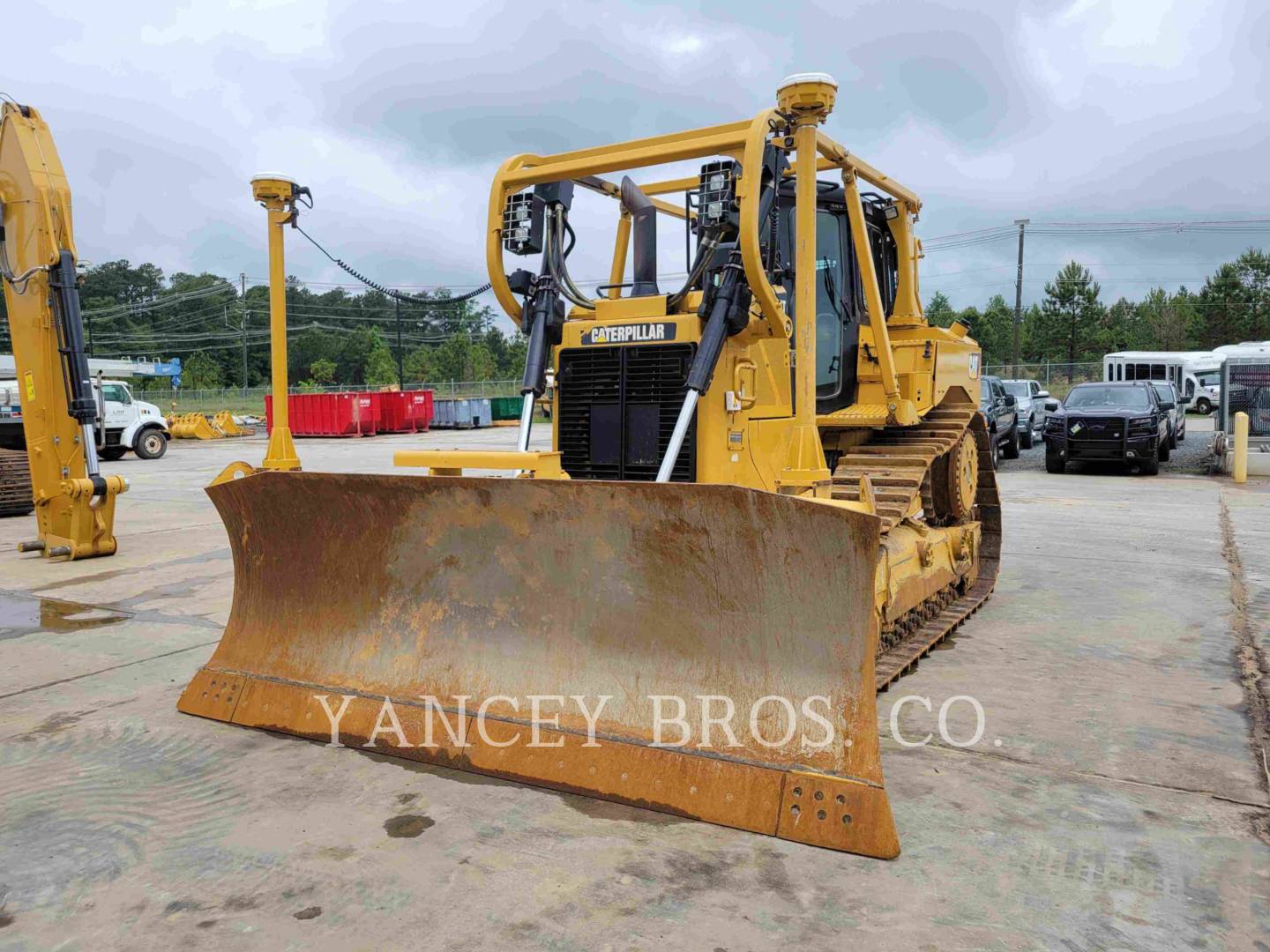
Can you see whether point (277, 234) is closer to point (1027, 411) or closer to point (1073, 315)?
point (1027, 411)

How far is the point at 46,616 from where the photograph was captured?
6988 millimetres

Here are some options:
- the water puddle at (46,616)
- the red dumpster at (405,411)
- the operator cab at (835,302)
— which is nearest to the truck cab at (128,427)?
the red dumpster at (405,411)

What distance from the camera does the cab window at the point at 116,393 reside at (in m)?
24.7

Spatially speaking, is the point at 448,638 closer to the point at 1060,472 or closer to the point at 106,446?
the point at 1060,472

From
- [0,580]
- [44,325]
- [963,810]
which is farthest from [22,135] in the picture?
[963,810]

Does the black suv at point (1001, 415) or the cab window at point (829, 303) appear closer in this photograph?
the cab window at point (829, 303)

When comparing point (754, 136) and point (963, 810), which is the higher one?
point (754, 136)

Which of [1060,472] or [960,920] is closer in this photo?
[960,920]

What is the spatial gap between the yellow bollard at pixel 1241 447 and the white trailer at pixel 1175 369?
76.4ft

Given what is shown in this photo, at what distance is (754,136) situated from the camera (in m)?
4.89

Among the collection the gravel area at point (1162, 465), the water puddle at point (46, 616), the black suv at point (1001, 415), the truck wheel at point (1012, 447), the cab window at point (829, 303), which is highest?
the cab window at point (829, 303)

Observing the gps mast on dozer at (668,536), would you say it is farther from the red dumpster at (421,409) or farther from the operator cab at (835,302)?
the red dumpster at (421,409)

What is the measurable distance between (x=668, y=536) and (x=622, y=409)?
165cm

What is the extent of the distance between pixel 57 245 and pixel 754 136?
23.7 feet
